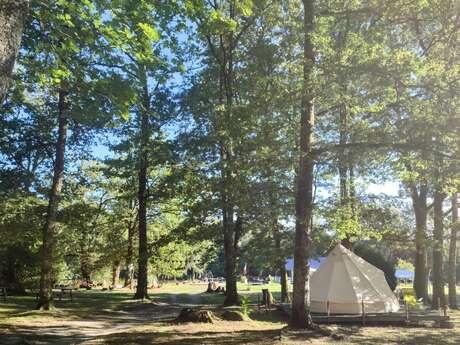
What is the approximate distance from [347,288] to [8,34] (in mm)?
18011

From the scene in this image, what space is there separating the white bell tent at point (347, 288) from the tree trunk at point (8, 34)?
Answer: 16602mm

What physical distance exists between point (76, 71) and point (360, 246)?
31194 millimetres

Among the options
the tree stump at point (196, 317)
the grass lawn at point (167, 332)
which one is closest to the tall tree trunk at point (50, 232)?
the grass lawn at point (167, 332)

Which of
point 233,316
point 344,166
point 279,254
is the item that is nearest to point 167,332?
point 233,316

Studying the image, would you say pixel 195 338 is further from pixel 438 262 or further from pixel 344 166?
pixel 438 262

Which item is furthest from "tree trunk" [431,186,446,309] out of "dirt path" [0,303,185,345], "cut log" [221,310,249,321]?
"dirt path" [0,303,185,345]

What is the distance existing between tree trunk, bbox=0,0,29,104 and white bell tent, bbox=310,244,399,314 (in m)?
16.6

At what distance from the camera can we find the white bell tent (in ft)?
64.8

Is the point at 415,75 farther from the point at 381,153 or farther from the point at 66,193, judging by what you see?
the point at 66,193

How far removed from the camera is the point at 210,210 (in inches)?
899

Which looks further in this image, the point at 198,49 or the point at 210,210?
the point at 198,49

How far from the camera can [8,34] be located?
4.71 metres

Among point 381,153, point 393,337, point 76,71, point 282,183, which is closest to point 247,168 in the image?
point 282,183

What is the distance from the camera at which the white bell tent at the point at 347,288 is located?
19.8 meters
